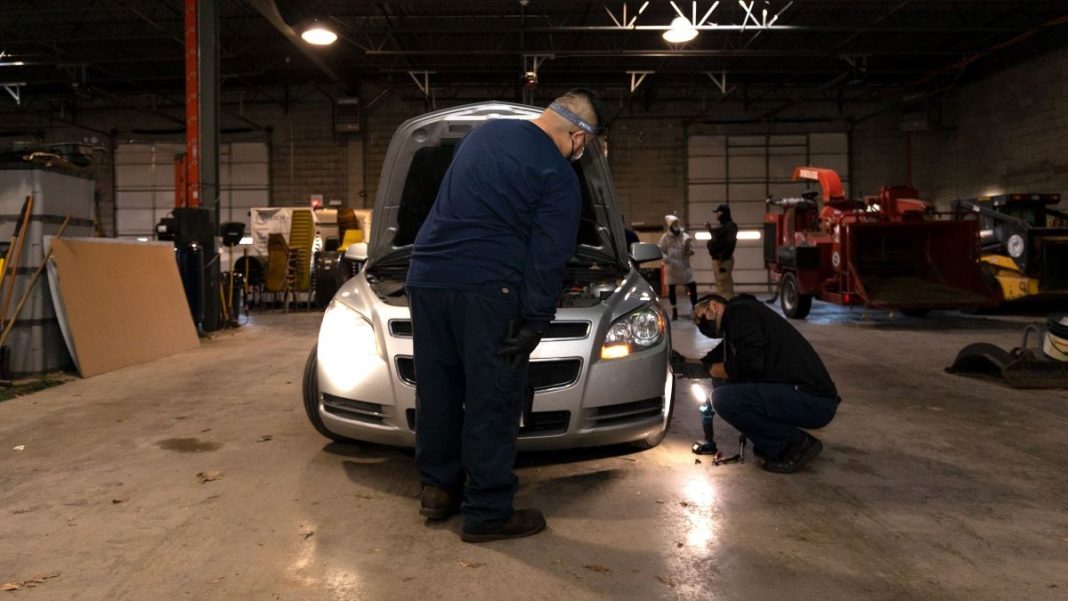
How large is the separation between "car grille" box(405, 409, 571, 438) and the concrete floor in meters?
0.29

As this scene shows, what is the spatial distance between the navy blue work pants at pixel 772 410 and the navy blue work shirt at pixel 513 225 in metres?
1.43

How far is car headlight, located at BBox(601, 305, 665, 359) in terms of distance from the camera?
355 centimetres

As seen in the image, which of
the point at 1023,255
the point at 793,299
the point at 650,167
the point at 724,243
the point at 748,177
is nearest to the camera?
the point at 1023,255

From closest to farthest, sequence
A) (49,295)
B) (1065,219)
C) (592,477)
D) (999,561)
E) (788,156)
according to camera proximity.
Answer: (999,561)
(592,477)
(49,295)
(1065,219)
(788,156)

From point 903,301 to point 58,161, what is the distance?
402 inches

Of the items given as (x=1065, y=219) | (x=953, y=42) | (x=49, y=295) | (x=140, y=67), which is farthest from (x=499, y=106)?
(x=140, y=67)

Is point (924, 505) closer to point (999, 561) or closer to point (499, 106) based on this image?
point (999, 561)

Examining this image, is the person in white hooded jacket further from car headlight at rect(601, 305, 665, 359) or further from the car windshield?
car headlight at rect(601, 305, 665, 359)

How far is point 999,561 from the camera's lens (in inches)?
107

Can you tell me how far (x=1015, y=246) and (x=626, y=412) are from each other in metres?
11.3

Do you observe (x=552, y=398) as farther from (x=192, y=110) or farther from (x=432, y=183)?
(x=192, y=110)

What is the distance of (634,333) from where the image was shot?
368 cm

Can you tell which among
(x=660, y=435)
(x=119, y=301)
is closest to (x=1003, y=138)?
(x=660, y=435)

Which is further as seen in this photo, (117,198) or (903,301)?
(117,198)
